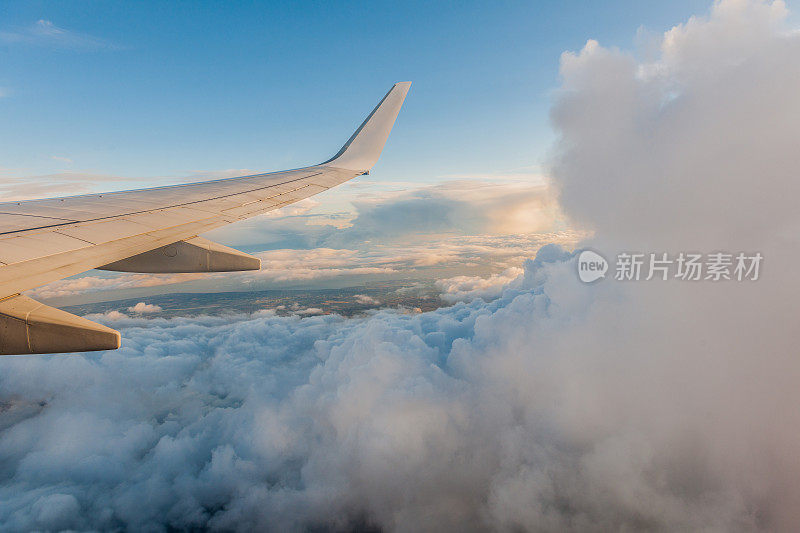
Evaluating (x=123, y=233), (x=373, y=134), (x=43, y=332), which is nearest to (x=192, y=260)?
(x=123, y=233)

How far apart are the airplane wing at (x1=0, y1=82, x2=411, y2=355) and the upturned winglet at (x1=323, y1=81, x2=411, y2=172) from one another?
3cm

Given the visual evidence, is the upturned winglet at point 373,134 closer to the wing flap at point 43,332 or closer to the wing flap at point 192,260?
the wing flap at point 192,260

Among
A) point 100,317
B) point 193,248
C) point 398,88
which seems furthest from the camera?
point 100,317

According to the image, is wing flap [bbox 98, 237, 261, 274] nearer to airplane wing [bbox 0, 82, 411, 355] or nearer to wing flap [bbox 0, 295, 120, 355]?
airplane wing [bbox 0, 82, 411, 355]

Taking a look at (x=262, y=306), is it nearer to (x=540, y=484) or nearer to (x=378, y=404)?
(x=378, y=404)

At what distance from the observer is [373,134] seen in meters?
8.66

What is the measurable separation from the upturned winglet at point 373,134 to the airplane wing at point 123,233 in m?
0.03

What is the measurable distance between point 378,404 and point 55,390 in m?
195

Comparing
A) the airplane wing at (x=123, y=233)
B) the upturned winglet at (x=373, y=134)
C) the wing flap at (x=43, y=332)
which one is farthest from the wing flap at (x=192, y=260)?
the upturned winglet at (x=373, y=134)

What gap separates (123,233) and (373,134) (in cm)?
643

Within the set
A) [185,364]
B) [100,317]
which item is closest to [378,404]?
[185,364]

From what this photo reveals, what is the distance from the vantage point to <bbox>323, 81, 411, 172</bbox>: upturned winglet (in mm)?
8320

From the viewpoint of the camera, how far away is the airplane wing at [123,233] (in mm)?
2406

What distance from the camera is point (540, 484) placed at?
174m
